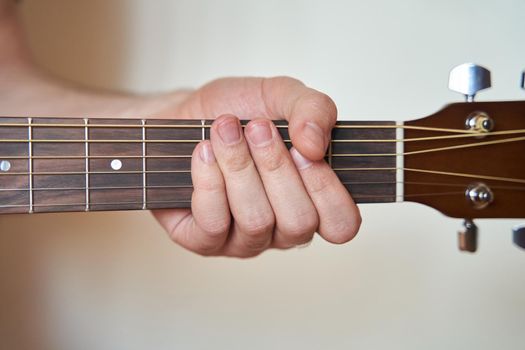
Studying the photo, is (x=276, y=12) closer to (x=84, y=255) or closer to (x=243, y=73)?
(x=243, y=73)

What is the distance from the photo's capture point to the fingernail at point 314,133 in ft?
1.99

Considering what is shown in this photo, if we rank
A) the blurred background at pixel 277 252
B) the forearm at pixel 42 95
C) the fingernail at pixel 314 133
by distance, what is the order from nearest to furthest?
the fingernail at pixel 314 133 < the forearm at pixel 42 95 < the blurred background at pixel 277 252

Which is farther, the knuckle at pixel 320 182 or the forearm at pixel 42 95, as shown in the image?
the forearm at pixel 42 95

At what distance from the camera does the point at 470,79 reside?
65cm

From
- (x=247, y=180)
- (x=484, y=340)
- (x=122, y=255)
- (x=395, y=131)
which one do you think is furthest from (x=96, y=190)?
(x=484, y=340)

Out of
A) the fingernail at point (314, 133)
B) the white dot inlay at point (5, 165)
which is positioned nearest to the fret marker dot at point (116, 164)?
the white dot inlay at point (5, 165)

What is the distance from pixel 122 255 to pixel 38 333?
0.80 feet

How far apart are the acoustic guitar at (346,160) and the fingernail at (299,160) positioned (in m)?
0.02

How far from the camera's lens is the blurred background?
3.66ft

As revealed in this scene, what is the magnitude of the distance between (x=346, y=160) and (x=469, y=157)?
0.15 metres

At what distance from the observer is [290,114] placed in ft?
2.19

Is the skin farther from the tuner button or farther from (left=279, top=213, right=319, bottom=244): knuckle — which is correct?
the tuner button

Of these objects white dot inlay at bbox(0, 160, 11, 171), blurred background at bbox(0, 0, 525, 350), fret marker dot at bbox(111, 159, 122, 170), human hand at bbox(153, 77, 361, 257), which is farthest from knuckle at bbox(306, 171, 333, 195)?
blurred background at bbox(0, 0, 525, 350)

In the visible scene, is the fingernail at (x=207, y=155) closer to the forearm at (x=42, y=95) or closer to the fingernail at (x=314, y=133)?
the fingernail at (x=314, y=133)
